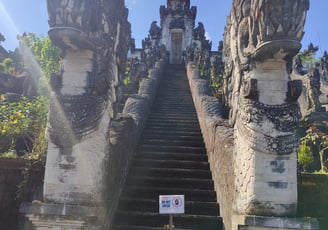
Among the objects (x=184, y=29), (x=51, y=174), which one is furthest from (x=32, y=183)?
(x=184, y=29)

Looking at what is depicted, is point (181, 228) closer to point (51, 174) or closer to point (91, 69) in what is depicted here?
point (51, 174)

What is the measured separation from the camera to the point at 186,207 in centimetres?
564

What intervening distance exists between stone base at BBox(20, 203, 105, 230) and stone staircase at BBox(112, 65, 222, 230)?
43.3 inches

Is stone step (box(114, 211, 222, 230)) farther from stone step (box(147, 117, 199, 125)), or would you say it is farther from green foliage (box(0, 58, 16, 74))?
green foliage (box(0, 58, 16, 74))

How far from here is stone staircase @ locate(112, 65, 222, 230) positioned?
533 cm

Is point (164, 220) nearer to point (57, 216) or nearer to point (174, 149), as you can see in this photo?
point (57, 216)

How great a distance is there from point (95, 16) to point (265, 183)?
9.57 ft

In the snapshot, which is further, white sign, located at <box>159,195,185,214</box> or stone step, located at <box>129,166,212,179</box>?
stone step, located at <box>129,166,212,179</box>

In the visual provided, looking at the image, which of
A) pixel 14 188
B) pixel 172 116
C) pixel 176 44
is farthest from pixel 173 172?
pixel 176 44

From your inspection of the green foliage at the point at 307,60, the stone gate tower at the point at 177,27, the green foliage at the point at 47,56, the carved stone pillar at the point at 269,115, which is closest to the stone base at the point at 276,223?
the carved stone pillar at the point at 269,115

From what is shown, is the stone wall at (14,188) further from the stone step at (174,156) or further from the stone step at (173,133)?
the stone step at (173,133)

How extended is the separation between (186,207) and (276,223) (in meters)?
1.95

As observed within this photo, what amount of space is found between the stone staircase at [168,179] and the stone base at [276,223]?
4.42 feet

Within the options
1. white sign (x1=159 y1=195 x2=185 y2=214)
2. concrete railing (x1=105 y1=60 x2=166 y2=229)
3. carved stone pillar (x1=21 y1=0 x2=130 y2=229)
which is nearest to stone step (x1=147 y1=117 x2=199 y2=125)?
concrete railing (x1=105 y1=60 x2=166 y2=229)
